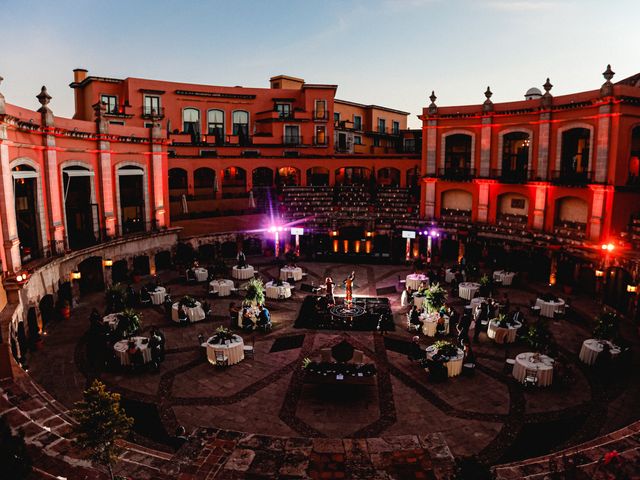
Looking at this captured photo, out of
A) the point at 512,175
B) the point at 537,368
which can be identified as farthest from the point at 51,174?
the point at 512,175

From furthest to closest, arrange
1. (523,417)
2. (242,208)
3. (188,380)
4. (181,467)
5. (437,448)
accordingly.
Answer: (242,208)
(188,380)
(523,417)
(437,448)
(181,467)

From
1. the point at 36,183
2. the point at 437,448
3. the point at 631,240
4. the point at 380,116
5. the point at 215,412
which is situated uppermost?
the point at 380,116

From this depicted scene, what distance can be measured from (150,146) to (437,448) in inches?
1044

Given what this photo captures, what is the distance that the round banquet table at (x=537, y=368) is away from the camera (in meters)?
15.6

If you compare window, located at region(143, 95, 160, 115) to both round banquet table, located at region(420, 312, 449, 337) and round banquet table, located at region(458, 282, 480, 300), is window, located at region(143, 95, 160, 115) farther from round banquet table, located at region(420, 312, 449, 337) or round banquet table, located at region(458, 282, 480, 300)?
round banquet table, located at region(420, 312, 449, 337)

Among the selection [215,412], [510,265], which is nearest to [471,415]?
[215,412]

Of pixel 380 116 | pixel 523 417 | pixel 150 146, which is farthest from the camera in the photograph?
pixel 380 116

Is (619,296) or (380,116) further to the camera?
(380,116)

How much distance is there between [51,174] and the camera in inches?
890

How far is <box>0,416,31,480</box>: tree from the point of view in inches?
316

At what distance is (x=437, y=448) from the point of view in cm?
973

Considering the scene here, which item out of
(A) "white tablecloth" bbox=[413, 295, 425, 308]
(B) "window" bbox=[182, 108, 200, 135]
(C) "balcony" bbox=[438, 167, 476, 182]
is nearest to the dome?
(C) "balcony" bbox=[438, 167, 476, 182]

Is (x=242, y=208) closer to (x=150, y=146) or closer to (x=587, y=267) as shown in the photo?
(x=150, y=146)

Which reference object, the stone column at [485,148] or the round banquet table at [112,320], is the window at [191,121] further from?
the round banquet table at [112,320]
